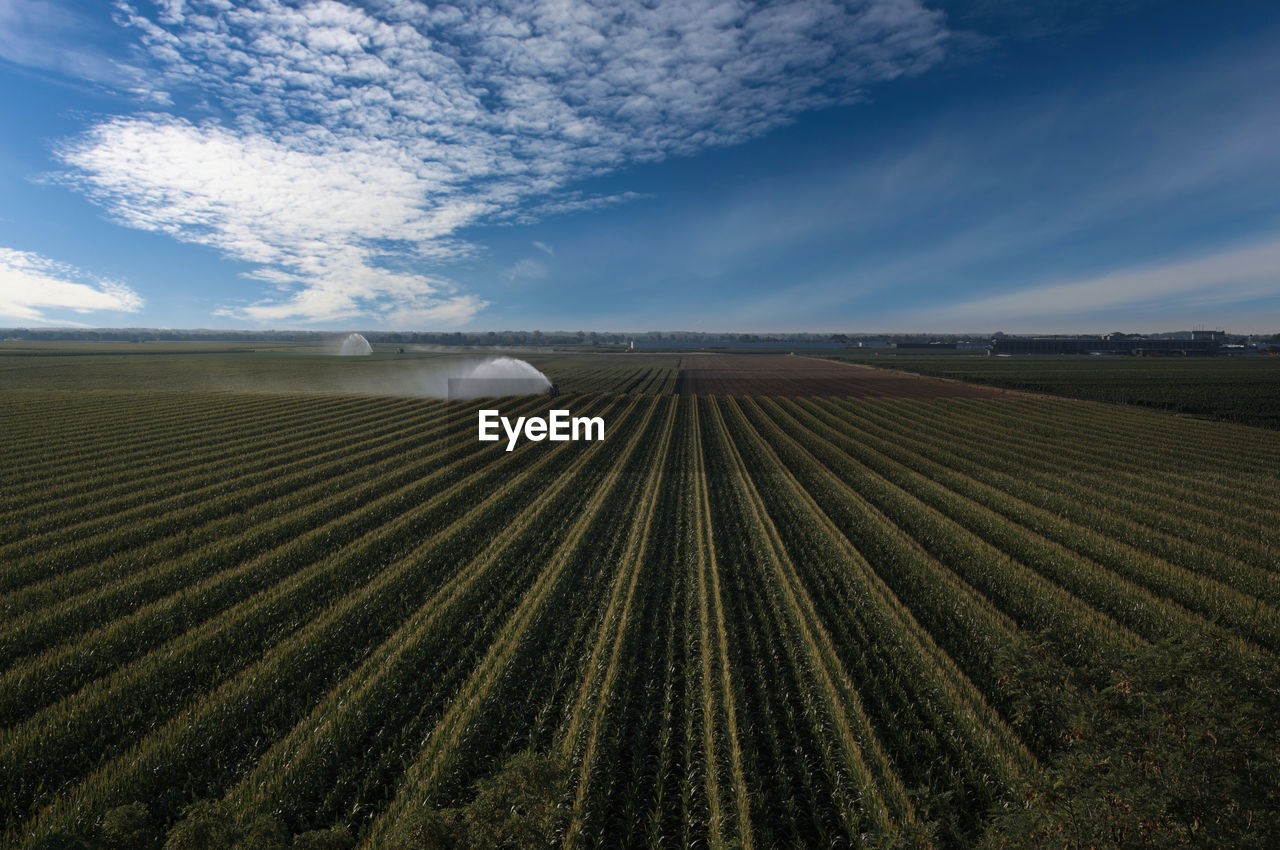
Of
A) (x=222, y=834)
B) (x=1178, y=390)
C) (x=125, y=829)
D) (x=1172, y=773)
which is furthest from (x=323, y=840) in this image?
(x=1178, y=390)

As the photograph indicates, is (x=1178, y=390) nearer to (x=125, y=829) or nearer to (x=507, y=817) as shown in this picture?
(x=507, y=817)

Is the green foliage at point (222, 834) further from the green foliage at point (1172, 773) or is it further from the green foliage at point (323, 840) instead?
the green foliage at point (1172, 773)

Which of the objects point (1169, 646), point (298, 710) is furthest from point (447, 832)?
point (1169, 646)

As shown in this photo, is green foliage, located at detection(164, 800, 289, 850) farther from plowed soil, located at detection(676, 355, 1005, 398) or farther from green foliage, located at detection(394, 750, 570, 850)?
plowed soil, located at detection(676, 355, 1005, 398)

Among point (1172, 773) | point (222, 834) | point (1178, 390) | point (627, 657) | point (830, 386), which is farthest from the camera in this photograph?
point (830, 386)

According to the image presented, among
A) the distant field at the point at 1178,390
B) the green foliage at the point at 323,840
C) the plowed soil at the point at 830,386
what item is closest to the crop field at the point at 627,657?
the green foliage at the point at 323,840
